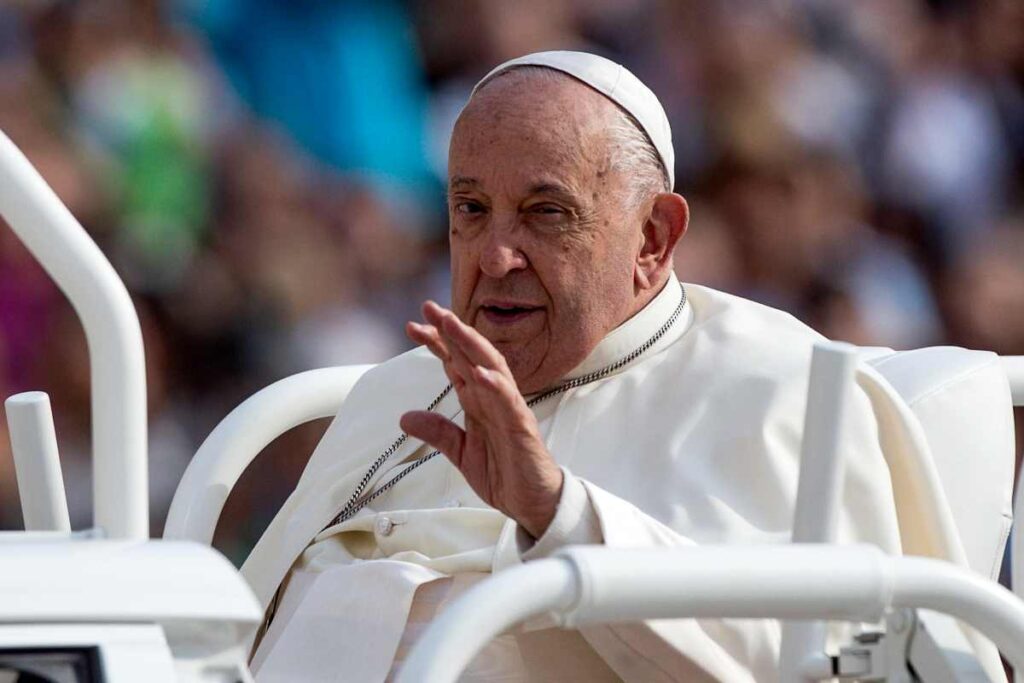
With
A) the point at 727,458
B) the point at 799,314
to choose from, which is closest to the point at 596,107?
the point at 727,458

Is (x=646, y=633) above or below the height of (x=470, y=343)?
below

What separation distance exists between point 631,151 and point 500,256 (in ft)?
1.11

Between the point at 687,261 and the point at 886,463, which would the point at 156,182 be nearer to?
the point at 687,261

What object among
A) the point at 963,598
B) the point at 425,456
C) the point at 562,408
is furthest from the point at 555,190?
the point at 963,598

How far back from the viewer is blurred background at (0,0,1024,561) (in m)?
4.99

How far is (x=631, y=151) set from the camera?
3.51 meters

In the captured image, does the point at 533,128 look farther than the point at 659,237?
No

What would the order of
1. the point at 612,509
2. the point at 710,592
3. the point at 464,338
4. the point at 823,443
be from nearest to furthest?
the point at 710,592 → the point at 823,443 → the point at 464,338 → the point at 612,509

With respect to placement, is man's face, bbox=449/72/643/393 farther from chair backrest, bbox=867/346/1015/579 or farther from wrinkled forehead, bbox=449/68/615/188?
chair backrest, bbox=867/346/1015/579

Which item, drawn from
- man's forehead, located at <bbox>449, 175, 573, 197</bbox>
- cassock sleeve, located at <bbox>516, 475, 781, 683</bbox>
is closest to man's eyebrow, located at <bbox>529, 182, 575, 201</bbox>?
man's forehead, located at <bbox>449, 175, 573, 197</bbox>

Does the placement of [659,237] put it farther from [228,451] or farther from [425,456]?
[228,451]

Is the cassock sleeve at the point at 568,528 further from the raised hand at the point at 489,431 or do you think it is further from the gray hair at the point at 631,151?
the gray hair at the point at 631,151

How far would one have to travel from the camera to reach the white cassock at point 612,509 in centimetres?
282

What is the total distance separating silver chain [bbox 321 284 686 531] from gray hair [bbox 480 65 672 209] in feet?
0.73
